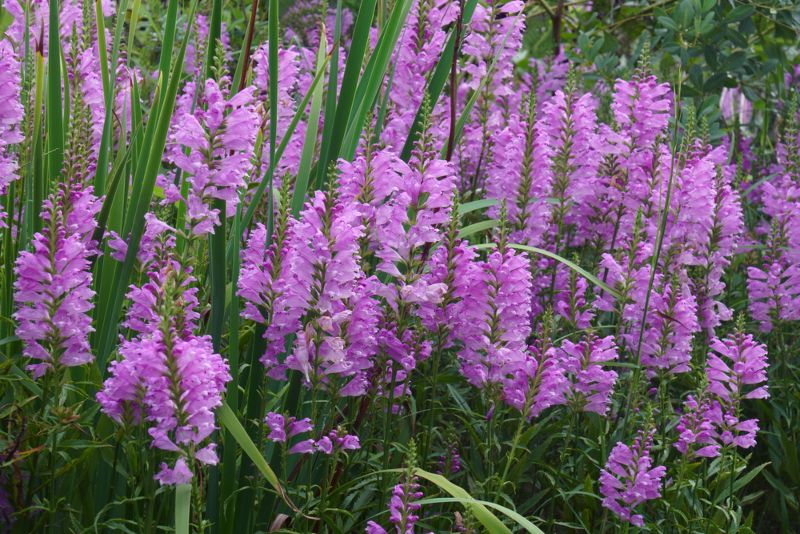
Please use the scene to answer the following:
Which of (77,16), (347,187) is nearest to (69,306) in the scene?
(347,187)

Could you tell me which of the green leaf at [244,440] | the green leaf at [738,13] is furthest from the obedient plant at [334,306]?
the green leaf at [738,13]

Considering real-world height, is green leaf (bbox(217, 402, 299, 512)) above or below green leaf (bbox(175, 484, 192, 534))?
above

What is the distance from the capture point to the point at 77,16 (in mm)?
3947

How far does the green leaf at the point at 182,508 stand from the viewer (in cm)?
208

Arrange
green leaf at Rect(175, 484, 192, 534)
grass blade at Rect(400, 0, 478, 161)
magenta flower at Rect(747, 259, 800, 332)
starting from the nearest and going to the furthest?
green leaf at Rect(175, 484, 192, 534) → grass blade at Rect(400, 0, 478, 161) → magenta flower at Rect(747, 259, 800, 332)

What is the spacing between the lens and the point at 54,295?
2283mm

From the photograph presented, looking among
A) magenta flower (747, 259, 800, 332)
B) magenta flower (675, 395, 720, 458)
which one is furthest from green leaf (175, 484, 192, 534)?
magenta flower (747, 259, 800, 332)

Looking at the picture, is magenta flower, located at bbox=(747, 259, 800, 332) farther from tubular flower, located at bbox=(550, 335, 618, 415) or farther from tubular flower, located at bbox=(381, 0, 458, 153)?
tubular flower, located at bbox=(381, 0, 458, 153)

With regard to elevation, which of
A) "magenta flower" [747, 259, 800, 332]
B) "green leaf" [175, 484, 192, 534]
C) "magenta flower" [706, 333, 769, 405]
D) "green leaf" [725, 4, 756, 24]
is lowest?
"green leaf" [175, 484, 192, 534]

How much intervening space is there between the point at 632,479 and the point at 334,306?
42.9 inches

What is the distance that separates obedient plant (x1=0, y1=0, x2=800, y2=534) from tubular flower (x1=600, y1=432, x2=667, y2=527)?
0.01 meters

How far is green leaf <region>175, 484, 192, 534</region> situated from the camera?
208cm

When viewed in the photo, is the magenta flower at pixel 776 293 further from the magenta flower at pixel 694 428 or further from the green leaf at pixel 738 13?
the green leaf at pixel 738 13

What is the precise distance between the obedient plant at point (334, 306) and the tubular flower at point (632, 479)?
1cm
